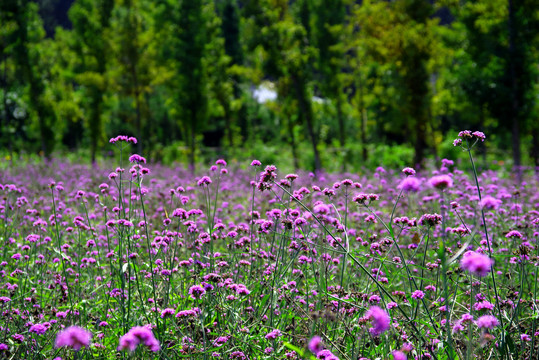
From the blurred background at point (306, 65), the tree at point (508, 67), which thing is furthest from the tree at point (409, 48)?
the tree at point (508, 67)

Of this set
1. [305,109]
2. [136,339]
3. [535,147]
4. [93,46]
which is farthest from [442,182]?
[93,46]

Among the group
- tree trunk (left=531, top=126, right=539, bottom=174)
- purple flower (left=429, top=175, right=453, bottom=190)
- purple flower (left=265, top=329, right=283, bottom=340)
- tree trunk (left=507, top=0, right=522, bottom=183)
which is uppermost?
tree trunk (left=507, top=0, right=522, bottom=183)

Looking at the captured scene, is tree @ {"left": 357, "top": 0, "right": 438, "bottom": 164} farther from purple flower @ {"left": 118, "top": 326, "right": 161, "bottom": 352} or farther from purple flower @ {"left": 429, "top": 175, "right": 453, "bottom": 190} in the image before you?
purple flower @ {"left": 118, "top": 326, "right": 161, "bottom": 352}

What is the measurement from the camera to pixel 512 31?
48.3 ft

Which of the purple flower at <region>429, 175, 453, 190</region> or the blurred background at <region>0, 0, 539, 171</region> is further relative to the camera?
the blurred background at <region>0, 0, 539, 171</region>

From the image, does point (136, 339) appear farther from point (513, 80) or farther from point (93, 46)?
point (93, 46)

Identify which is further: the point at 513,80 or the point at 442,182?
the point at 513,80

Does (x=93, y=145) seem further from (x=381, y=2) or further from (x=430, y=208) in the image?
(x=430, y=208)

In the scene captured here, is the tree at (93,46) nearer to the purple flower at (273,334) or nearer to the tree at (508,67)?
the tree at (508,67)

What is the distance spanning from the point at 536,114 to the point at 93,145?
2054cm

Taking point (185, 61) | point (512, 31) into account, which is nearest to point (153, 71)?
point (185, 61)

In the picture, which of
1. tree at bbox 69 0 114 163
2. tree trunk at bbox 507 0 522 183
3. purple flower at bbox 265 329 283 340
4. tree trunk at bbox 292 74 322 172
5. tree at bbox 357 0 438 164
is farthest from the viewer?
tree at bbox 69 0 114 163

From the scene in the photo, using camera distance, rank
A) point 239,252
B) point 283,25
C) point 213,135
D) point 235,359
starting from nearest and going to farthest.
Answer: point 235,359 < point 239,252 < point 283,25 < point 213,135

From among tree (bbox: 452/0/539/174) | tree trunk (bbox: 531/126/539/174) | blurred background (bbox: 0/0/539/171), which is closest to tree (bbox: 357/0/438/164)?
blurred background (bbox: 0/0/539/171)
